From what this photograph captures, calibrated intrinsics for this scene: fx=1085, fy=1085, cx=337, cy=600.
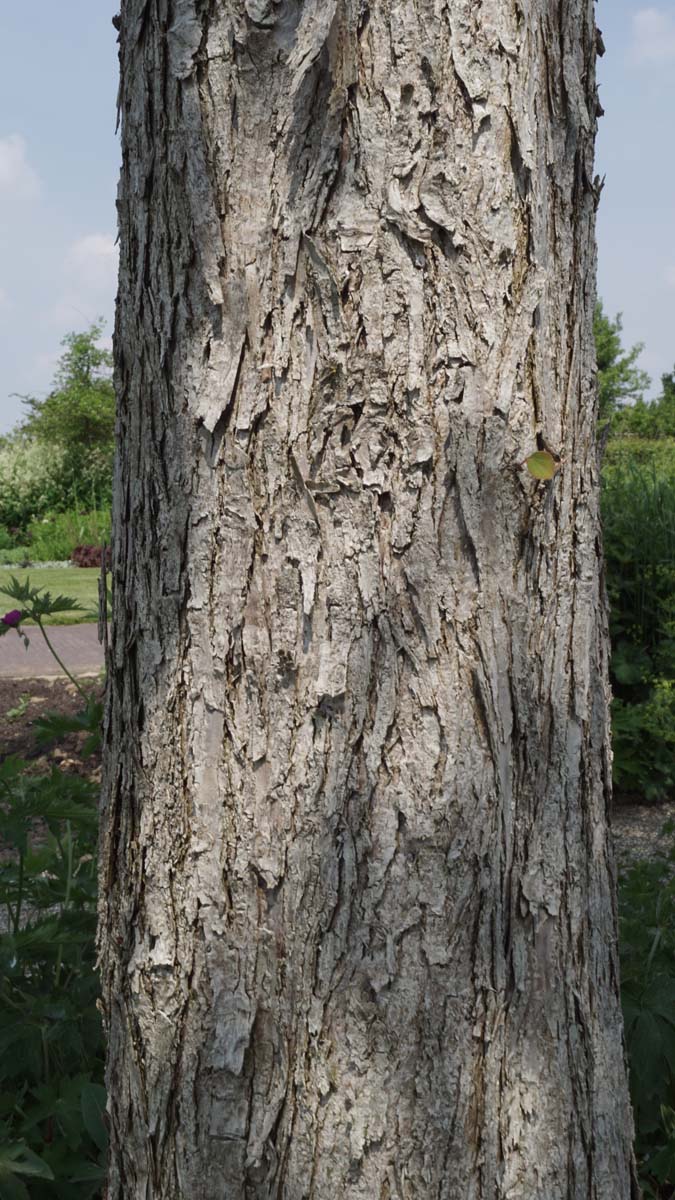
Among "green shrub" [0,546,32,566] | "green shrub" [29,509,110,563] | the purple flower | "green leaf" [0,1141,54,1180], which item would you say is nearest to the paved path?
the purple flower

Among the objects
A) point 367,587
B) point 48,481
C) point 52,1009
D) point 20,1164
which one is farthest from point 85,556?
point 367,587

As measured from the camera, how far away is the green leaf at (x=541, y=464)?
1.43 metres

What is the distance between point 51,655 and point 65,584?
3397 millimetres

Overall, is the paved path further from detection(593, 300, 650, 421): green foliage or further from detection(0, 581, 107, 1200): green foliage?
detection(593, 300, 650, 421): green foliage

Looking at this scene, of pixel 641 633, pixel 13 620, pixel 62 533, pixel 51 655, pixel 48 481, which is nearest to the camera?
pixel 13 620

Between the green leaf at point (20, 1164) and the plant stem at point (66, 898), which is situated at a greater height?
the plant stem at point (66, 898)

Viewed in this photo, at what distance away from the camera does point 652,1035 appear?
2127mm

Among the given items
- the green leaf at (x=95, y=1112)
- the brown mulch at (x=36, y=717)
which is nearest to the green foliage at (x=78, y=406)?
the brown mulch at (x=36, y=717)

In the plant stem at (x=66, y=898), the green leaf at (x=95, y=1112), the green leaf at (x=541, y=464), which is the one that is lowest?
the green leaf at (x=95, y=1112)

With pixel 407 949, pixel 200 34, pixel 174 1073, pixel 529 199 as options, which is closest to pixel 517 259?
pixel 529 199

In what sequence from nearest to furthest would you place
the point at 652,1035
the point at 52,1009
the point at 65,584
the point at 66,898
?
the point at 652,1035 → the point at 52,1009 → the point at 66,898 → the point at 65,584

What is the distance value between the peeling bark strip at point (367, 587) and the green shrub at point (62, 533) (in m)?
15.1

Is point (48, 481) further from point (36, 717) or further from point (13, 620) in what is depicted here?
point (13, 620)

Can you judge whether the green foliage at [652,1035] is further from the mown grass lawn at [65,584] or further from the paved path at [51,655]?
the mown grass lawn at [65,584]
